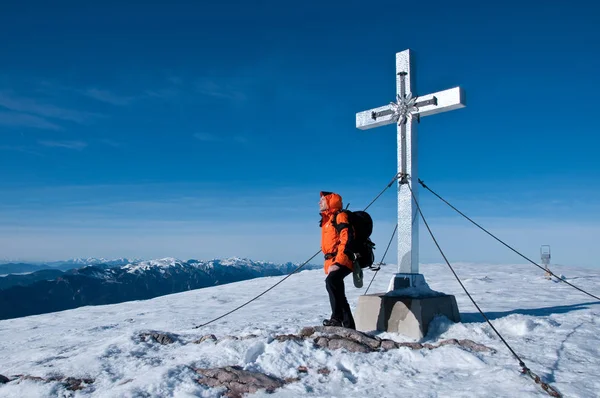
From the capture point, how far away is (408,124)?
7664mm

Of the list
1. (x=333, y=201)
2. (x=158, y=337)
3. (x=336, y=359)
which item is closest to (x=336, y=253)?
(x=333, y=201)

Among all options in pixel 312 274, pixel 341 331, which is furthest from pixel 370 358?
pixel 312 274

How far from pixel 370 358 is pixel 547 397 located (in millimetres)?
1880

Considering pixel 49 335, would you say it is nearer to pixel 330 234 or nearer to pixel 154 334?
pixel 154 334

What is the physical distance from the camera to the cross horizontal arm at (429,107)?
7.21m

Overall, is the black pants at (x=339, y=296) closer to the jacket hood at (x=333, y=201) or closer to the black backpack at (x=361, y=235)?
the black backpack at (x=361, y=235)

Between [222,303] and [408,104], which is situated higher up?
[408,104]

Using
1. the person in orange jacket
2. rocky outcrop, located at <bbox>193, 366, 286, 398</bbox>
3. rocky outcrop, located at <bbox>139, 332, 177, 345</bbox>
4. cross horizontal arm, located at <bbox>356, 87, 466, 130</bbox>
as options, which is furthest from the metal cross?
rocky outcrop, located at <bbox>139, 332, 177, 345</bbox>

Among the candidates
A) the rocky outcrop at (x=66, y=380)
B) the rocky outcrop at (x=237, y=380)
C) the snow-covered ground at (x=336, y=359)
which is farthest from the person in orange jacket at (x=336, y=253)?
the rocky outcrop at (x=66, y=380)

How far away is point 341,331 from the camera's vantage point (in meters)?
5.91

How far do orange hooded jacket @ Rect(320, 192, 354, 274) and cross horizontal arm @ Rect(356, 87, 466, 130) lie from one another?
2.27 metres

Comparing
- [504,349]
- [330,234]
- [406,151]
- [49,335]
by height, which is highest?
[406,151]

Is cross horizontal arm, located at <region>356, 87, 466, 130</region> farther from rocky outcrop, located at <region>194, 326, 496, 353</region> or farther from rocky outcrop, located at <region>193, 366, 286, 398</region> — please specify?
rocky outcrop, located at <region>193, 366, 286, 398</region>

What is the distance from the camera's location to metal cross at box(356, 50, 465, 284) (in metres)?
7.32
